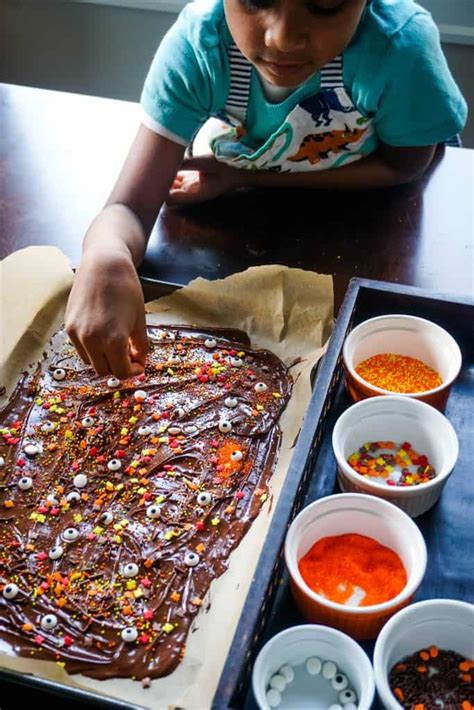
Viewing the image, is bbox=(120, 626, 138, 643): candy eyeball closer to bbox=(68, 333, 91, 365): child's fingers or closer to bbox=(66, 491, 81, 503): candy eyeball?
bbox=(66, 491, 81, 503): candy eyeball

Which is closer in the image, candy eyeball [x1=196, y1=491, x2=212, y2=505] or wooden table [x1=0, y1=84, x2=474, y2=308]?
candy eyeball [x1=196, y1=491, x2=212, y2=505]

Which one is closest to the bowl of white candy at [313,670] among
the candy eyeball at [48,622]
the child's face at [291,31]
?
the candy eyeball at [48,622]

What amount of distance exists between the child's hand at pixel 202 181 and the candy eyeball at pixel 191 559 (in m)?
0.62

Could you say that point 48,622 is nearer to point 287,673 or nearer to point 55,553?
point 55,553

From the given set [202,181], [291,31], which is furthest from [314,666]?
[202,181]

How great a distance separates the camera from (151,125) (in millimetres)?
1177

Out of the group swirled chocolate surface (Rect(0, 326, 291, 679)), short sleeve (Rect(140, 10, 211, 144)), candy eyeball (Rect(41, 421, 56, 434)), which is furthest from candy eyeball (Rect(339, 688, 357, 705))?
short sleeve (Rect(140, 10, 211, 144))

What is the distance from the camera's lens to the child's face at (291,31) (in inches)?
34.6

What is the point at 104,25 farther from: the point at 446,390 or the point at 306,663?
the point at 306,663

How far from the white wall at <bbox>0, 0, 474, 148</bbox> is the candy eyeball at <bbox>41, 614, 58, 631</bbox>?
1.85m

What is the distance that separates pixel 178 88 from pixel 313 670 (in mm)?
840

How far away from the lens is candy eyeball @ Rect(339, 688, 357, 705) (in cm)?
70

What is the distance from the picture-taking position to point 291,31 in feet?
2.90

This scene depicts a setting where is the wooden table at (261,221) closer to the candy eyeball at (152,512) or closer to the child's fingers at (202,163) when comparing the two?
the child's fingers at (202,163)
